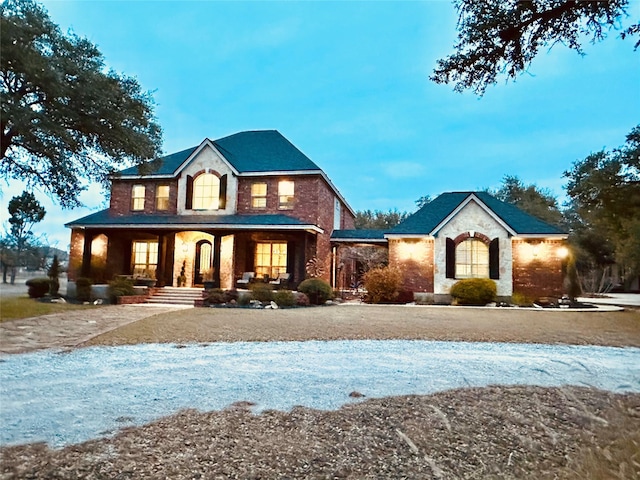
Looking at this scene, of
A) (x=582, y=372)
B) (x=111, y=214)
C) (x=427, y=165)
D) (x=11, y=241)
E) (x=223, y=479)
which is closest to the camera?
(x=223, y=479)

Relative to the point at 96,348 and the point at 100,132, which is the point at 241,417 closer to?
the point at 96,348

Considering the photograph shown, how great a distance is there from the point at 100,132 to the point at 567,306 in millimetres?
17576

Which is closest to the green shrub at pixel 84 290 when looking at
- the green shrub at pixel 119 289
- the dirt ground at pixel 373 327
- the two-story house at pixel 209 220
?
the green shrub at pixel 119 289

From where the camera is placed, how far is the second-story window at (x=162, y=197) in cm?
2008

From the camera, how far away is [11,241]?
877 cm

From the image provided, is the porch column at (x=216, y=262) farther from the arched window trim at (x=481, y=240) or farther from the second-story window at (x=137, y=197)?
the arched window trim at (x=481, y=240)

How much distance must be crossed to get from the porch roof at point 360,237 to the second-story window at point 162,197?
8.50 m

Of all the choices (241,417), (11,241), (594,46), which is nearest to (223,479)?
(241,417)

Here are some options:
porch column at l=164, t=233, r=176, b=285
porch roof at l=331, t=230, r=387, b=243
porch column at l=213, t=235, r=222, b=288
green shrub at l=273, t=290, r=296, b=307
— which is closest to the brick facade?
porch roof at l=331, t=230, r=387, b=243

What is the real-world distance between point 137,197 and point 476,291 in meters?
16.6

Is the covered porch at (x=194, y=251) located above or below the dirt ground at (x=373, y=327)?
above

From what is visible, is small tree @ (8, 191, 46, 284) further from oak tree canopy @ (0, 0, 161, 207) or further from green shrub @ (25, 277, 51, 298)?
green shrub @ (25, 277, 51, 298)

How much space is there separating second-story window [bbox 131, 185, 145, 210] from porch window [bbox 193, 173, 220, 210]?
109 inches

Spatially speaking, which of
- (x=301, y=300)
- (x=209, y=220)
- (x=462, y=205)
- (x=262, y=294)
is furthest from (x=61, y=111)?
(x=462, y=205)
